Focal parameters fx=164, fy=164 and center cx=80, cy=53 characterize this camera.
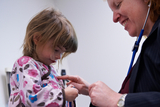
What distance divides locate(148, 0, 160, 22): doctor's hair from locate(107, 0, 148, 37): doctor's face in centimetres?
6

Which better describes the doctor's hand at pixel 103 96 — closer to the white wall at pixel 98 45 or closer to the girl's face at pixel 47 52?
the girl's face at pixel 47 52

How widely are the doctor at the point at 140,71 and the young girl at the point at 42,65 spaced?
26 cm

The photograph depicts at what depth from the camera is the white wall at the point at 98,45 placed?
2125 mm

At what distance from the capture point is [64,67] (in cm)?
239

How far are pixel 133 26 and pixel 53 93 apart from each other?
54 centimetres

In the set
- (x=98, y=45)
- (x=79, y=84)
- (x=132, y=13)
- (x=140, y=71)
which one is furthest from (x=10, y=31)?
(x=140, y=71)

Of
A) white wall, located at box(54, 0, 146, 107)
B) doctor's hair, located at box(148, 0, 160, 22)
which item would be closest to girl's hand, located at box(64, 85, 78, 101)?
doctor's hair, located at box(148, 0, 160, 22)

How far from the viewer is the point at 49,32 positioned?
104cm

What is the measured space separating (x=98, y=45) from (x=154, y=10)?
157 cm

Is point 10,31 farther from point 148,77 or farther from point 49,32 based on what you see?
point 148,77

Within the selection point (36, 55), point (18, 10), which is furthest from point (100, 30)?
point (36, 55)

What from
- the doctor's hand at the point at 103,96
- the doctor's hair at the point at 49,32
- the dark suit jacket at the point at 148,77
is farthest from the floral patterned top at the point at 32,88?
the dark suit jacket at the point at 148,77

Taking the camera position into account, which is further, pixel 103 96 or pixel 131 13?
pixel 131 13

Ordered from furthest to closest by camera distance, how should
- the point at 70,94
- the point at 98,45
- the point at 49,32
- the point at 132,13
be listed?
the point at 98,45, the point at 49,32, the point at 70,94, the point at 132,13
